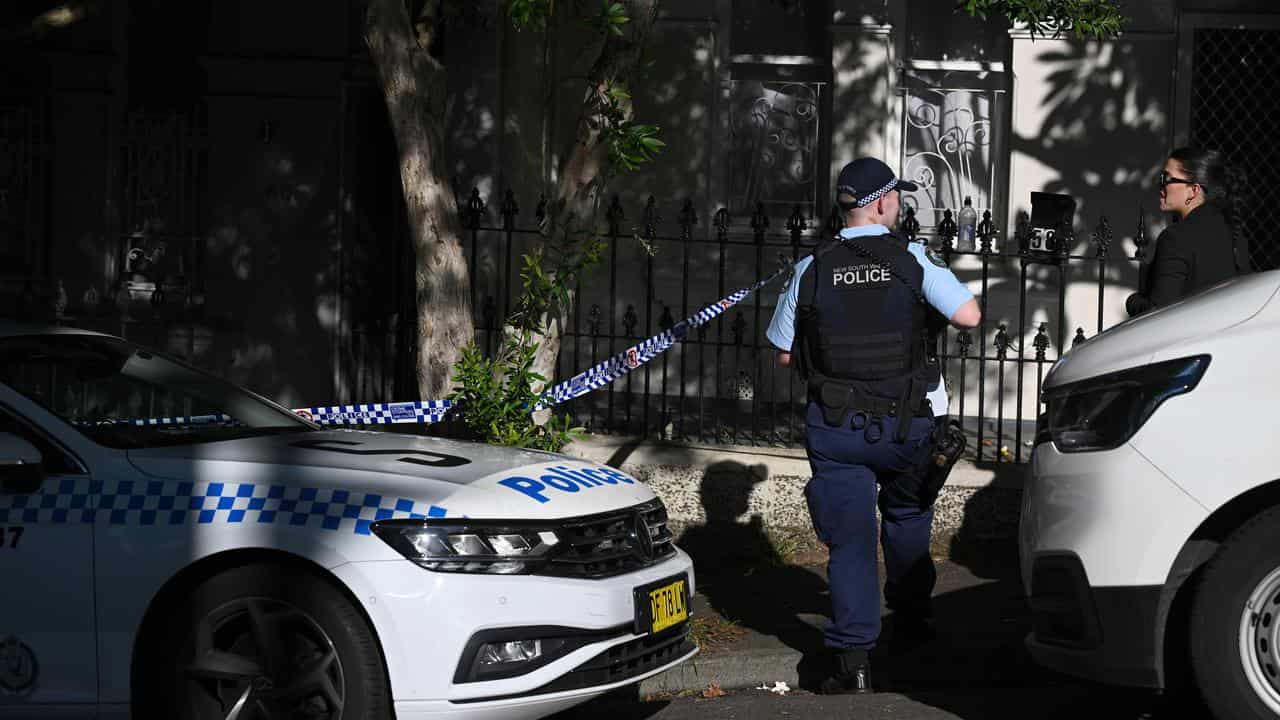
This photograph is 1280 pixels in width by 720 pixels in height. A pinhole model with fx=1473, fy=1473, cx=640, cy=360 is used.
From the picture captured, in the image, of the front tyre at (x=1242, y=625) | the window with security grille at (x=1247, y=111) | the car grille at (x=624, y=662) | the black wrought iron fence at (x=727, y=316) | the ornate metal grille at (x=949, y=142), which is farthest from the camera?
the ornate metal grille at (x=949, y=142)

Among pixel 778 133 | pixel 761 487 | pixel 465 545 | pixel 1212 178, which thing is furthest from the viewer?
pixel 778 133

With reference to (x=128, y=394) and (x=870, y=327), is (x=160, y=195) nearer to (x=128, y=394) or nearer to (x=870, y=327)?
(x=128, y=394)

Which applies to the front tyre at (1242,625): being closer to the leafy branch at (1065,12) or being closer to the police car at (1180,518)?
the police car at (1180,518)

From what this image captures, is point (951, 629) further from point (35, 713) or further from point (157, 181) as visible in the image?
point (157, 181)

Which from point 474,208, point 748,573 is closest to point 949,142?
point 474,208

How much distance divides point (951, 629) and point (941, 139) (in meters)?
5.11

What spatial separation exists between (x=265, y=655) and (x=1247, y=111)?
8.66 metres

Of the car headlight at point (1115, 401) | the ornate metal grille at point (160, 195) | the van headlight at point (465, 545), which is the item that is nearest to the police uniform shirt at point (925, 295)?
the car headlight at point (1115, 401)

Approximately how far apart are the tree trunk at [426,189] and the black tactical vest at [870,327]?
2.44 m

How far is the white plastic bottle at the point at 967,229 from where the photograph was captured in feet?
33.8

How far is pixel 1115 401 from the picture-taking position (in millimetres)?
4469

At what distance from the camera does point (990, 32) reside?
10.6 metres

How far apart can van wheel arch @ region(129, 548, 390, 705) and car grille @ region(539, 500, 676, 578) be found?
2.49ft

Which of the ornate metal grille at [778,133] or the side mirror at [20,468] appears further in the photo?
the ornate metal grille at [778,133]
